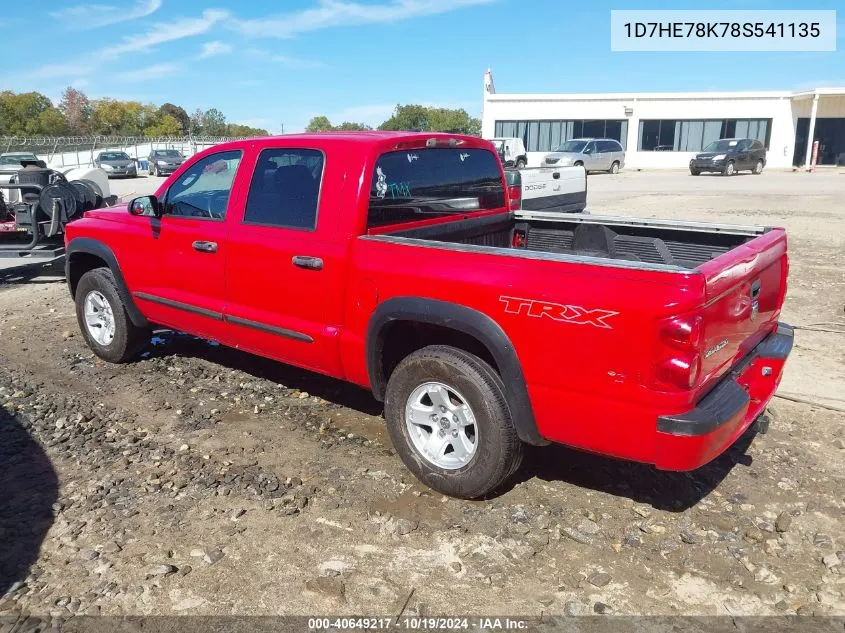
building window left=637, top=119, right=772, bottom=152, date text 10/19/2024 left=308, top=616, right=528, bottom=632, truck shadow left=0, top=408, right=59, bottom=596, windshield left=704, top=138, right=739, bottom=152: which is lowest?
date text 10/19/2024 left=308, top=616, right=528, bottom=632

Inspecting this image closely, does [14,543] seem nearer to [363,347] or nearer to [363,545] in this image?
[363,545]

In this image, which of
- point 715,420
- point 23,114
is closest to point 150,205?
point 715,420

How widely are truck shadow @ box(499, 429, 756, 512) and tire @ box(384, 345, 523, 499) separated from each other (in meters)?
0.33

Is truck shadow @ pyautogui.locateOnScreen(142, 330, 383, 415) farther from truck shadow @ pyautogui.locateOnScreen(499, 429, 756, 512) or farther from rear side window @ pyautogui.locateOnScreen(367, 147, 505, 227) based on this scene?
rear side window @ pyautogui.locateOnScreen(367, 147, 505, 227)

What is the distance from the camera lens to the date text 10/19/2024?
2.78 meters

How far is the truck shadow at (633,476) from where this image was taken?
3.77m

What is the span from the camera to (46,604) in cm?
290

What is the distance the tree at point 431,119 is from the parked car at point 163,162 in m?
38.8

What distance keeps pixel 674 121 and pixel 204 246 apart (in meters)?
41.2

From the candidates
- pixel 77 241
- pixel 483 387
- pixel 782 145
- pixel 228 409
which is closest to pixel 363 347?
pixel 483 387

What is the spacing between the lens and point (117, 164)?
105ft

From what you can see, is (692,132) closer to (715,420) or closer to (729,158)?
(729,158)

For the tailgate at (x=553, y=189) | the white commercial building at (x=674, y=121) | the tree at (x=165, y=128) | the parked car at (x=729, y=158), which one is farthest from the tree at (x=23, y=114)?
the tailgate at (x=553, y=189)

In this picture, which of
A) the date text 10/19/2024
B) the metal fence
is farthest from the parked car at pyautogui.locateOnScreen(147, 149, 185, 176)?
the date text 10/19/2024
